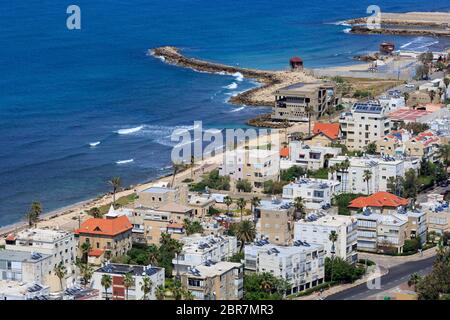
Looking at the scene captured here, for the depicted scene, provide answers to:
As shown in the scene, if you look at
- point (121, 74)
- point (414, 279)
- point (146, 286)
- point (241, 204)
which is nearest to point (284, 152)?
point (241, 204)

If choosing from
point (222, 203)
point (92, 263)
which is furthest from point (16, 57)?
point (92, 263)

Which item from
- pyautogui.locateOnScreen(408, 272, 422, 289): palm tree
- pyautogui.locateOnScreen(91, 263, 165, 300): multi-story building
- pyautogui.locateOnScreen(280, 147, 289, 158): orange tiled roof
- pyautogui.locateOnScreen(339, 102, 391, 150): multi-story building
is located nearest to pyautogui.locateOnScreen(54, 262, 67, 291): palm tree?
pyautogui.locateOnScreen(91, 263, 165, 300): multi-story building

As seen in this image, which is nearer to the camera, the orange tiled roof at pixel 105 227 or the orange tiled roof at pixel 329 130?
the orange tiled roof at pixel 105 227

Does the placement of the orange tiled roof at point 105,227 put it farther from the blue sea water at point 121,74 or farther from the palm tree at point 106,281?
the blue sea water at point 121,74

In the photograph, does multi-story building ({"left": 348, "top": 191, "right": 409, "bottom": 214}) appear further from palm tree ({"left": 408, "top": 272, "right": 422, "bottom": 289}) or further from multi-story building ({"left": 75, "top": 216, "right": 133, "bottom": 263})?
multi-story building ({"left": 75, "top": 216, "right": 133, "bottom": 263})

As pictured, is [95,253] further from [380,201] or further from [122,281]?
[380,201]

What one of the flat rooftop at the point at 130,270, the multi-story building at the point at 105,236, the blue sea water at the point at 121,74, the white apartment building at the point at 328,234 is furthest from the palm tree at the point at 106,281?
the blue sea water at the point at 121,74
